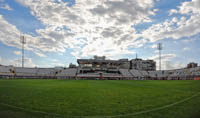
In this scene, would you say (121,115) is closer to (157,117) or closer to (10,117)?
(157,117)

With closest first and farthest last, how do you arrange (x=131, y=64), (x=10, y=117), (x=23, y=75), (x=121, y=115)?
(x=10, y=117) < (x=121, y=115) < (x=23, y=75) < (x=131, y=64)

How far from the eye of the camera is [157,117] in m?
4.20

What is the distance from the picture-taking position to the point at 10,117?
4.05m

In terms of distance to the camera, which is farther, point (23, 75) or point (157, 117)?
point (23, 75)

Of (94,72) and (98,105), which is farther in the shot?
(94,72)

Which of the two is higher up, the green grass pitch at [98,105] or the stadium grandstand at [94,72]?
the green grass pitch at [98,105]

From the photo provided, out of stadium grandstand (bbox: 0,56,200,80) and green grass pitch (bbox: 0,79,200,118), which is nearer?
green grass pitch (bbox: 0,79,200,118)

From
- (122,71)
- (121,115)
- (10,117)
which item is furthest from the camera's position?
(122,71)

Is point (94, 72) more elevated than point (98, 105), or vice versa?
point (98, 105)

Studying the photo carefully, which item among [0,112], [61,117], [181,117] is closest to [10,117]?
[0,112]

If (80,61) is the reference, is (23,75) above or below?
below

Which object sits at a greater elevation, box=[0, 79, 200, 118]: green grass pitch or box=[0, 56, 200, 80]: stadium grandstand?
box=[0, 79, 200, 118]: green grass pitch

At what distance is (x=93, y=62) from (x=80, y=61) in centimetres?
811

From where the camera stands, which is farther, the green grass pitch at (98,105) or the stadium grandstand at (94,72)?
the stadium grandstand at (94,72)
